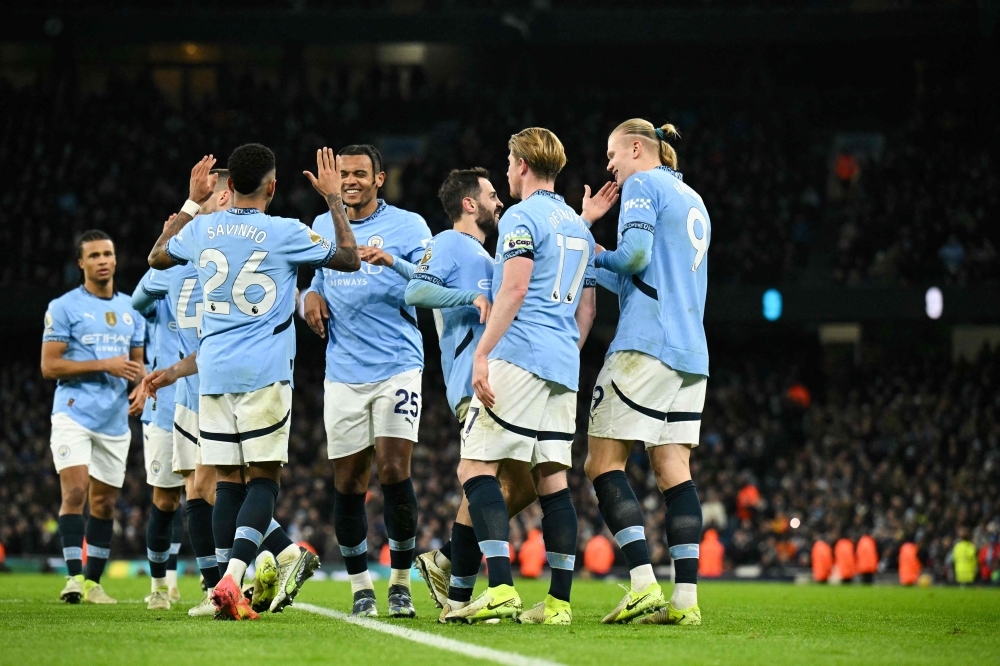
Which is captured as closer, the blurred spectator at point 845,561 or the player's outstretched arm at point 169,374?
the player's outstretched arm at point 169,374

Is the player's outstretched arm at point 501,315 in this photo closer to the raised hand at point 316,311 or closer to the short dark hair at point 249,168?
the short dark hair at point 249,168

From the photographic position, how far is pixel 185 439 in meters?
8.66

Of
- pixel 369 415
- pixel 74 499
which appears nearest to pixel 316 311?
pixel 369 415

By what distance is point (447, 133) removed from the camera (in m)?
30.9

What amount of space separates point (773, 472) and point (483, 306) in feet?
65.6

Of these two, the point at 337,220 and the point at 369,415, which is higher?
the point at 337,220

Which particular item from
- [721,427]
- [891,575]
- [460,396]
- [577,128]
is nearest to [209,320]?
[460,396]

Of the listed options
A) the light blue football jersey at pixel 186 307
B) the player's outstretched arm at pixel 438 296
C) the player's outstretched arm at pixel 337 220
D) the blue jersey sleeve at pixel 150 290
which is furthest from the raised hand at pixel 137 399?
the player's outstretched arm at pixel 438 296

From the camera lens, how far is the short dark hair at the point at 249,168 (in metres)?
7.10

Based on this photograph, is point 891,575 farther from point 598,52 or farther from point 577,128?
point 598,52

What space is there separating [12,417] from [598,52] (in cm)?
1791

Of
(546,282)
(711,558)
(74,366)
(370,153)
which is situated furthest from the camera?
(711,558)

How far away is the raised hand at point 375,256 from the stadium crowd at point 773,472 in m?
15.3

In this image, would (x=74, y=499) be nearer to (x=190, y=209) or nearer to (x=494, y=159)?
(x=190, y=209)
